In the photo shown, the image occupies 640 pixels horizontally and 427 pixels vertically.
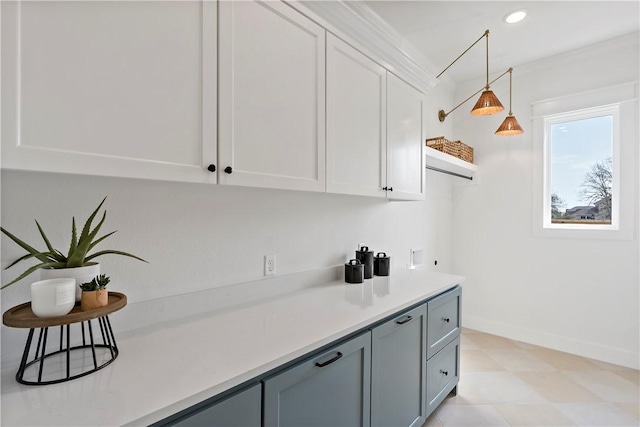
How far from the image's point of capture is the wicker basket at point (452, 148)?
280cm

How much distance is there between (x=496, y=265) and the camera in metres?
3.37

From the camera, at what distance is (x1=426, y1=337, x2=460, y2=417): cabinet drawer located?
187 centimetres

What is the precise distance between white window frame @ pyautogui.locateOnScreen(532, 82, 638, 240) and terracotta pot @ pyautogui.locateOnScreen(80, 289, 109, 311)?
3.53 m

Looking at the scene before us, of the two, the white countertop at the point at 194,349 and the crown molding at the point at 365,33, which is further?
the crown molding at the point at 365,33

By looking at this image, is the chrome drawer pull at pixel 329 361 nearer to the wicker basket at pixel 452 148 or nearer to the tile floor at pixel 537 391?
the tile floor at pixel 537 391

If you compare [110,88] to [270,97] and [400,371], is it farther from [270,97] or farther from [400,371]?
[400,371]

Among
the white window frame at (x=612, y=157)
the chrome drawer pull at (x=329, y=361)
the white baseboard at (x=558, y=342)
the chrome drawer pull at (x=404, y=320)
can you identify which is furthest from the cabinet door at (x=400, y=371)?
the white window frame at (x=612, y=157)

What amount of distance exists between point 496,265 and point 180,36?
138 inches

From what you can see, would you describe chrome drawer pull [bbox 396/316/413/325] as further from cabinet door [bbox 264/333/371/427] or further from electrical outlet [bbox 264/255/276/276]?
electrical outlet [bbox 264/255/276/276]

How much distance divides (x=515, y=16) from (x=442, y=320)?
2.26 meters

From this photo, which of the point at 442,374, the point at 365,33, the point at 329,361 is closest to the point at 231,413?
the point at 329,361


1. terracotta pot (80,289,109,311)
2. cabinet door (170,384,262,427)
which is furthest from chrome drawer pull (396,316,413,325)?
terracotta pot (80,289,109,311)

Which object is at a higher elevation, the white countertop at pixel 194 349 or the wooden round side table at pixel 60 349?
the wooden round side table at pixel 60 349

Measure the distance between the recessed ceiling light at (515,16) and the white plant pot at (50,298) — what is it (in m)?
3.02
